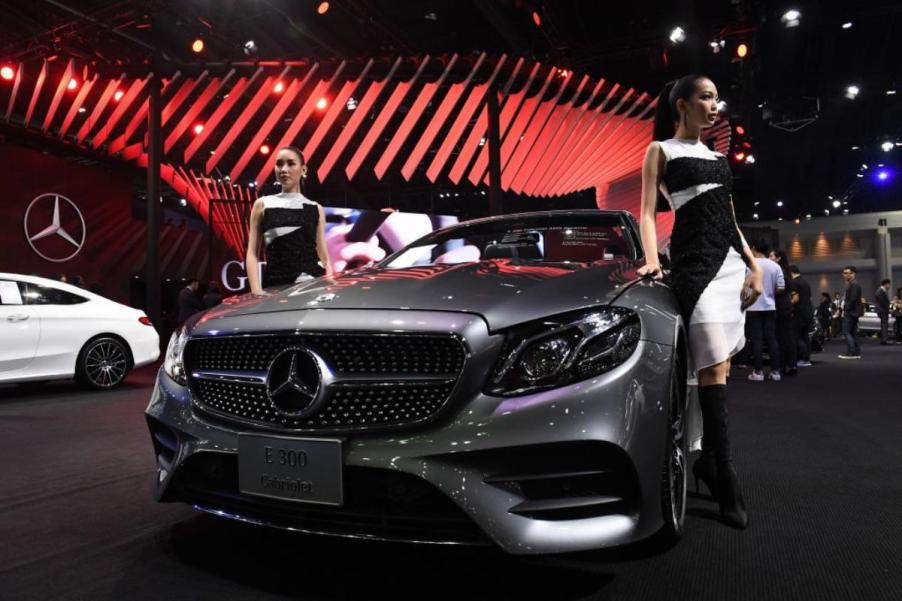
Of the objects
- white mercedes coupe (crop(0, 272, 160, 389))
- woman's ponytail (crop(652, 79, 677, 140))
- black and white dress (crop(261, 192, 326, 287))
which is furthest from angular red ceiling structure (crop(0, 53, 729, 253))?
woman's ponytail (crop(652, 79, 677, 140))

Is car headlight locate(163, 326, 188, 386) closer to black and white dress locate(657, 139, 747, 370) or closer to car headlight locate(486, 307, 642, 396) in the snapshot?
car headlight locate(486, 307, 642, 396)

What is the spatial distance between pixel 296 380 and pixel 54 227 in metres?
13.9

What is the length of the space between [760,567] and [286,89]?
32.9 feet

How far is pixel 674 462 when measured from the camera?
1.83m

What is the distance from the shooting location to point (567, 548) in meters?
1.38

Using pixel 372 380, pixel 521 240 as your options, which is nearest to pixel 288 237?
pixel 521 240

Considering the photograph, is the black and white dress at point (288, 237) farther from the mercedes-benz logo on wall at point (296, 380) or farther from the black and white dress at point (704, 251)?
the black and white dress at point (704, 251)

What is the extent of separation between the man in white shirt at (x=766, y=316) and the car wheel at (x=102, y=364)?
643cm

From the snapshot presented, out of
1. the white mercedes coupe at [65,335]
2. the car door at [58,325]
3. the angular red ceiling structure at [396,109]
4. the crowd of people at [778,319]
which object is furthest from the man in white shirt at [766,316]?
the car door at [58,325]

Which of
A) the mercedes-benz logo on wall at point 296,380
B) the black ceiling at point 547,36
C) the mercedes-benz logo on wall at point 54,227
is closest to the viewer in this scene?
the mercedes-benz logo on wall at point 296,380

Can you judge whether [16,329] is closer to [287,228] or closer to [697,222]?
[287,228]

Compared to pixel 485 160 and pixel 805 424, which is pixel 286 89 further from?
pixel 805 424

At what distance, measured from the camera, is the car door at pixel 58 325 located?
5.76 m

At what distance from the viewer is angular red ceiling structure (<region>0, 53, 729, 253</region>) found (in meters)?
9.59
